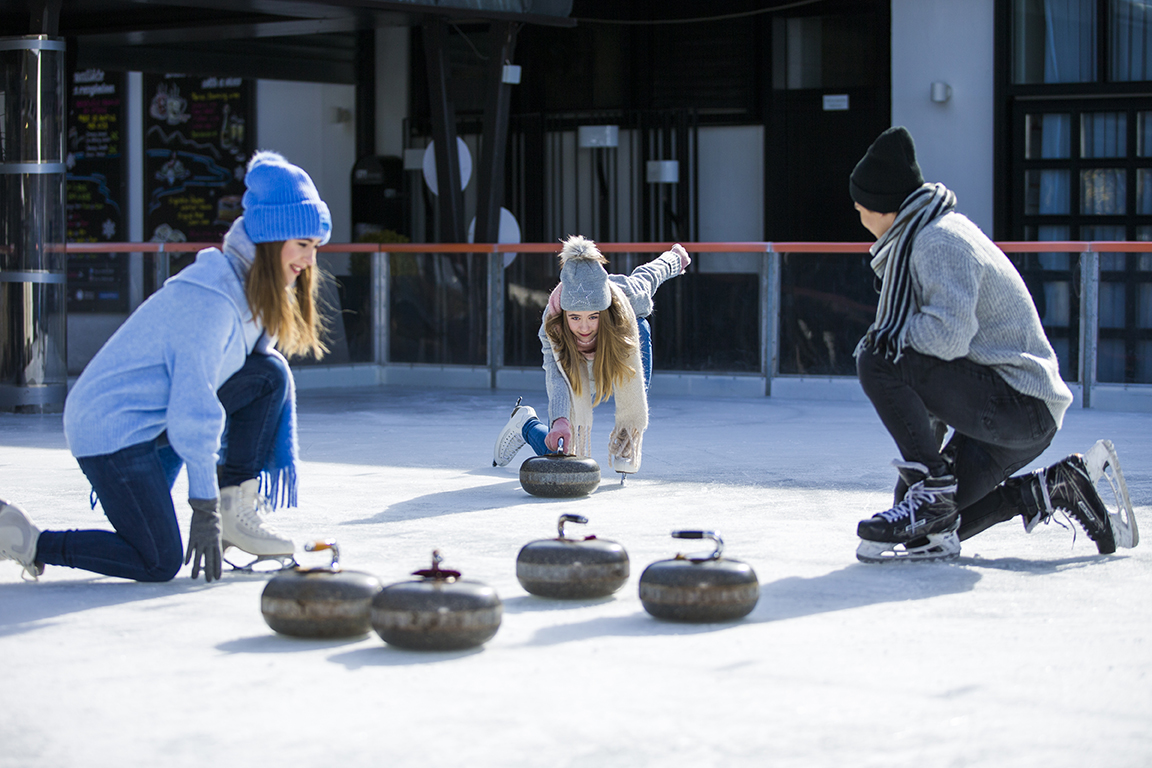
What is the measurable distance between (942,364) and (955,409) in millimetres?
148

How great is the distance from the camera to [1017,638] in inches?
145

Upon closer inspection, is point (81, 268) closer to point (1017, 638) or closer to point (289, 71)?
point (289, 71)

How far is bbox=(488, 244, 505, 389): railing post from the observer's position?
1205 cm

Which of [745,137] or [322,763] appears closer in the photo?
[322,763]

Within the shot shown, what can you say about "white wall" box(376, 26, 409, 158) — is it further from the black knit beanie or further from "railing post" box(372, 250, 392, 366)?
the black knit beanie

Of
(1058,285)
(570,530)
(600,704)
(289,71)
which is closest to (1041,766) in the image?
(600,704)

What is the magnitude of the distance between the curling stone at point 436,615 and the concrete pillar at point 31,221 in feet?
23.1

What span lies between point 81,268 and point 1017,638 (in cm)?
951

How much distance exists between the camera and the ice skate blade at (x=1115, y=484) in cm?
472

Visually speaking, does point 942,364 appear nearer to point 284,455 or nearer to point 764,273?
point 284,455

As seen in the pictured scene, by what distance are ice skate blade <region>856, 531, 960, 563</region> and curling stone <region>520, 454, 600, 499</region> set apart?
164 cm

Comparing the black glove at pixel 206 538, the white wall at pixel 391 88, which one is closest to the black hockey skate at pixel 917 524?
the black glove at pixel 206 538

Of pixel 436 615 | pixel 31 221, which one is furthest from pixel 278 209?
pixel 31 221

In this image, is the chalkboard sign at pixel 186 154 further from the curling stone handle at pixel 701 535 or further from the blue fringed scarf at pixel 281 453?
the curling stone handle at pixel 701 535
